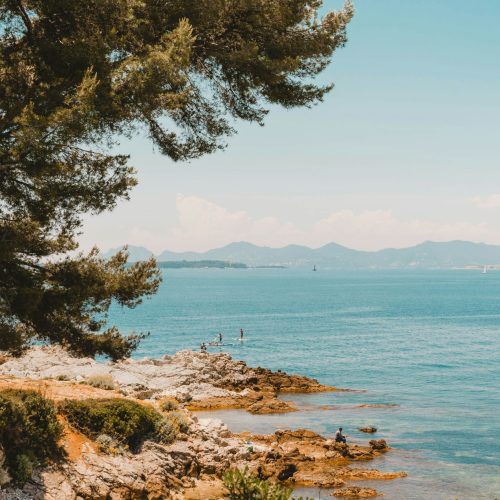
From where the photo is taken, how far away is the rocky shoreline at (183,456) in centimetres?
2036

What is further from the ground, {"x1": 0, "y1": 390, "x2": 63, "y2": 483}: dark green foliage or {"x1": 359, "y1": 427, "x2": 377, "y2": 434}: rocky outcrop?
{"x1": 0, "y1": 390, "x2": 63, "y2": 483}: dark green foliage

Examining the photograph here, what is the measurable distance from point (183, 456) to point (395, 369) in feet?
163

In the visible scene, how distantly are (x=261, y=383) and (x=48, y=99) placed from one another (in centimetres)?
4810

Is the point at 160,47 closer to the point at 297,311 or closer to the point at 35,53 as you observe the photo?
the point at 35,53

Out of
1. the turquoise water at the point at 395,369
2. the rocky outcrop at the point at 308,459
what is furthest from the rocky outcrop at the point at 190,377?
the rocky outcrop at the point at 308,459

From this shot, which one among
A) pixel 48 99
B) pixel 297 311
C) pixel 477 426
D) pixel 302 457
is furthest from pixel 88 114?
pixel 297 311

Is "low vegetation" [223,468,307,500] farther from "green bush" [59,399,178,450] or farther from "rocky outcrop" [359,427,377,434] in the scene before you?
"rocky outcrop" [359,427,377,434]

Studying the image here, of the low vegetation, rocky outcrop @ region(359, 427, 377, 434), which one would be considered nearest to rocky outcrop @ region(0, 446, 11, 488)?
the low vegetation

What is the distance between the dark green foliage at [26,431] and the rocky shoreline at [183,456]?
1.68 feet

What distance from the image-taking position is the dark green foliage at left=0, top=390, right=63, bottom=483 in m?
18.4

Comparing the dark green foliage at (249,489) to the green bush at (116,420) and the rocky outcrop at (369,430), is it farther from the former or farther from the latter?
the rocky outcrop at (369,430)

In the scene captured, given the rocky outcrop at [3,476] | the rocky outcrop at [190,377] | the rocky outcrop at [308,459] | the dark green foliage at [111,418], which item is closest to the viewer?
the rocky outcrop at [3,476]

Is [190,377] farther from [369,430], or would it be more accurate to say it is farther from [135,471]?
[135,471]

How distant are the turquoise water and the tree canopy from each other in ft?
63.6
